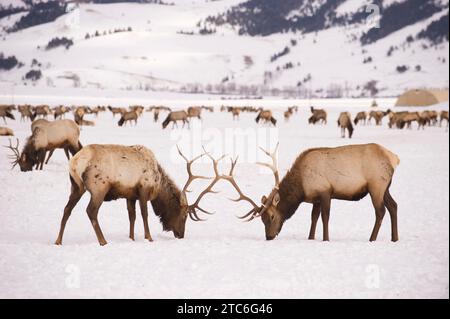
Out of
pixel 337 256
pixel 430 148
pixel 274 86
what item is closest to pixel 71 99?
pixel 430 148

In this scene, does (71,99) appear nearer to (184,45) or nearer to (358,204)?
(358,204)

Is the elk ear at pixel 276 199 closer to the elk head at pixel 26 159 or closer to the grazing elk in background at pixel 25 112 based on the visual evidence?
the elk head at pixel 26 159

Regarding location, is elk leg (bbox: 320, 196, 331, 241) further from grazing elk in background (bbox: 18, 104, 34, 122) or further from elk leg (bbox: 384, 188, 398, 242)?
grazing elk in background (bbox: 18, 104, 34, 122)

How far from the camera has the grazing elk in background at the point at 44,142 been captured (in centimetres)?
1167

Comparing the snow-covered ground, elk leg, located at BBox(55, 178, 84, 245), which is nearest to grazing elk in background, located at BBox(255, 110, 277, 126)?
the snow-covered ground

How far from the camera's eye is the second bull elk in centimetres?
691

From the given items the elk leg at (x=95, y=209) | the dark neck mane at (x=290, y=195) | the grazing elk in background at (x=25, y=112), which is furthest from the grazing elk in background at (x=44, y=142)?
the grazing elk in background at (x=25, y=112)

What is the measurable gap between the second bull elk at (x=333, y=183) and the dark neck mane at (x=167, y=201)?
33.9 inches

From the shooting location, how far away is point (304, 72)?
153 m

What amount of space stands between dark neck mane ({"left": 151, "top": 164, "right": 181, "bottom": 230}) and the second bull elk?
33.9 inches

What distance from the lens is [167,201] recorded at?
734 centimetres

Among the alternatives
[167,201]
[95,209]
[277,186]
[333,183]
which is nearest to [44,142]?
[167,201]

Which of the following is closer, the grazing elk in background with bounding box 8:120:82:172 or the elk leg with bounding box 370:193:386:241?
the elk leg with bounding box 370:193:386:241

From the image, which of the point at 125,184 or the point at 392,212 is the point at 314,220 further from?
the point at 125,184
